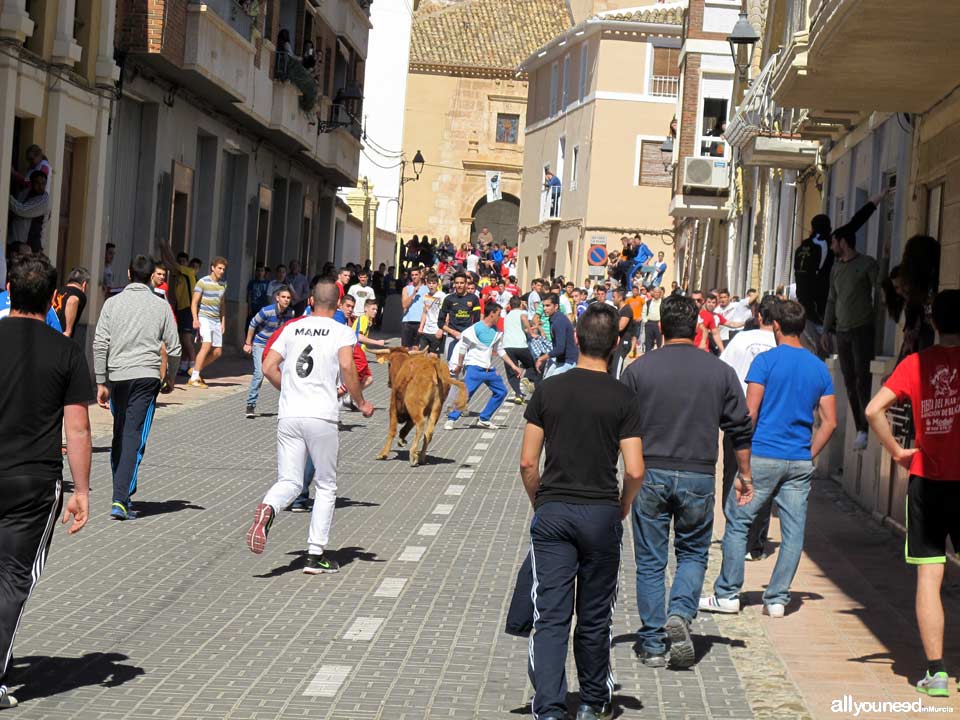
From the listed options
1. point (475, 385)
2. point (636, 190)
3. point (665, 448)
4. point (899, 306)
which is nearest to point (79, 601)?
point (665, 448)

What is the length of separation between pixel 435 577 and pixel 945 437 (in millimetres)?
3783

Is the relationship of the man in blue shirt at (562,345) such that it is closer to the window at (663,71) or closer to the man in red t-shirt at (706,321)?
the man in red t-shirt at (706,321)

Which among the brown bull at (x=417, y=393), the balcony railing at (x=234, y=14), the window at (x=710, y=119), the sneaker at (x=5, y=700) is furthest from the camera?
the window at (x=710, y=119)

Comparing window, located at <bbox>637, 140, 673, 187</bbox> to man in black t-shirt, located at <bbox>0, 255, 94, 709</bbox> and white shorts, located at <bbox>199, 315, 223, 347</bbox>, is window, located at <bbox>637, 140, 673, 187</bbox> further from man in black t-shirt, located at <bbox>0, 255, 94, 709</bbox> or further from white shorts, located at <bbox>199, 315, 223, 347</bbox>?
man in black t-shirt, located at <bbox>0, 255, 94, 709</bbox>

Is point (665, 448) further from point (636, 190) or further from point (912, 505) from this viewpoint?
point (636, 190)

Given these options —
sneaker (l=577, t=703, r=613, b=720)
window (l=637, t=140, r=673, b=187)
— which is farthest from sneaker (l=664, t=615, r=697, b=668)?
window (l=637, t=140, r=673, b=187)

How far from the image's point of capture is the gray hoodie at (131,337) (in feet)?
42.0

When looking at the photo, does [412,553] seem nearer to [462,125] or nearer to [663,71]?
[663,71]

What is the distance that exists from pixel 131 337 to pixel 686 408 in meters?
5.53

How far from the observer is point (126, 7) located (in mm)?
25312

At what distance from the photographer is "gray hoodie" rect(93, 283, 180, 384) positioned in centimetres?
1279

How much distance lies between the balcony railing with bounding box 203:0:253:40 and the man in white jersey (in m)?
16.4

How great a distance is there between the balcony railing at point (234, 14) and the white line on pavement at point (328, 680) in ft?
65.1

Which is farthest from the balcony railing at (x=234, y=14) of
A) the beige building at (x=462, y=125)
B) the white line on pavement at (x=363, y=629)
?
the beige building at (x=462, y=125)
